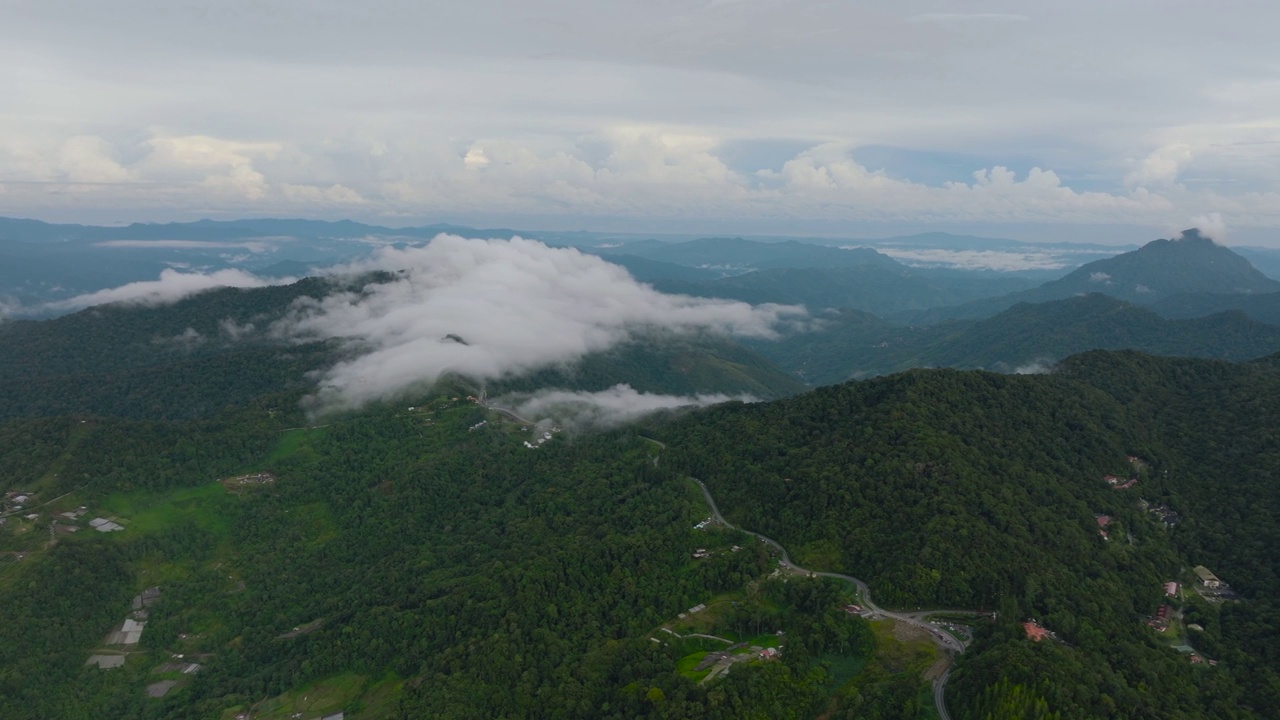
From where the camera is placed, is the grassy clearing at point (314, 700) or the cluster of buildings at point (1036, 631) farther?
the grassy clearing at point (314, 700)

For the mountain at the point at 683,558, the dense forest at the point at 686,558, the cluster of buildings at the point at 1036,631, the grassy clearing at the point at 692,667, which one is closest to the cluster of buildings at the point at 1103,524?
the mountain at the point at 683,558

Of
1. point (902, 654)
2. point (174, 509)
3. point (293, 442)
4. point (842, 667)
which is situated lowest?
point (174, 509)

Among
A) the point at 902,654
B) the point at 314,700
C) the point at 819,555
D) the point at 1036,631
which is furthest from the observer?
the point at 819,555

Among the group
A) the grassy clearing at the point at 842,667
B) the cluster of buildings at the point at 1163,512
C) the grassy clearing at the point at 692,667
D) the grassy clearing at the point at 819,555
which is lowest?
the grassy clearing at the point at 692,667

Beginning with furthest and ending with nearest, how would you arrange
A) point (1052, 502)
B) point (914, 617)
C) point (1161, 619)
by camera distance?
point (1052, 502) < point (1161, 619) < point (914, 617)

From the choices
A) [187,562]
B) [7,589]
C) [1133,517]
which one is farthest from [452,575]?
[1133,517]

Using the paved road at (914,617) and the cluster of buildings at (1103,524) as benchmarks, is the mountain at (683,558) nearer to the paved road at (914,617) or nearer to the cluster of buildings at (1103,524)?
the cluster of buildings at (1103,524)

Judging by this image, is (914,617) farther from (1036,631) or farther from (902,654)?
(1036,631)

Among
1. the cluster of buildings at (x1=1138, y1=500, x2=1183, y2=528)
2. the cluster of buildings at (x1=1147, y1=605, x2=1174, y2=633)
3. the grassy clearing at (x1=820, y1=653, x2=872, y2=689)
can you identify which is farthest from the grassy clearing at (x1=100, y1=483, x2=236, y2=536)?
the cluster of buildings at (x1=1138, y1=500, x2=1183, y2=528)

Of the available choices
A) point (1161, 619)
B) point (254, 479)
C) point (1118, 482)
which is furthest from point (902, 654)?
point (254, 479)

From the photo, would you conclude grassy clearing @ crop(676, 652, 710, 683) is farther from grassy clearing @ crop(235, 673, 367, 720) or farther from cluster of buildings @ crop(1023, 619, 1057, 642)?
grassy clearing @ crop(235, 673, 367, 720)

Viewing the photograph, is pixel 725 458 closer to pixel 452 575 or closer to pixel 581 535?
pixel 581 535
